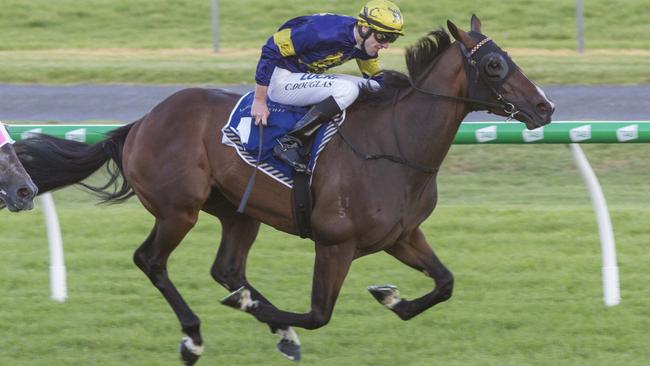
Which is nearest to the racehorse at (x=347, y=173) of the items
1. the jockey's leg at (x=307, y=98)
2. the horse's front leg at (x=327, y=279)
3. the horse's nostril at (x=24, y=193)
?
the horse's front leg at (x=327, y=279)

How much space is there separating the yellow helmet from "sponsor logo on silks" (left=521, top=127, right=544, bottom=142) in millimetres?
1304

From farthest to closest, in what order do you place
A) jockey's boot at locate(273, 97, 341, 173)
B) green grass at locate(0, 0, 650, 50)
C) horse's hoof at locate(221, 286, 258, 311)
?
green grass at locate(0, 0, 650, 50)
horse's hoof at locate(221, 286, 258, 311)
jockey's boot at locate(273, 97, 341, 173)

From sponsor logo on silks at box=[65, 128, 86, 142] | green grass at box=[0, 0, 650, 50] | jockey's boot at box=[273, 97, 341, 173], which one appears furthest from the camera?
green grass at box=[0, 0, 650, 50]

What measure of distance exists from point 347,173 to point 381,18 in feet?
2.48

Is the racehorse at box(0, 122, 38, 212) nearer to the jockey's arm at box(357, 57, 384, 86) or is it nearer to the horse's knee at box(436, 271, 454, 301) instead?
the jockey's arm at box(357, 57, 384, 86)

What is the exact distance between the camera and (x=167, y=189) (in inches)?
233

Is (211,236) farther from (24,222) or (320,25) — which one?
(320,25)

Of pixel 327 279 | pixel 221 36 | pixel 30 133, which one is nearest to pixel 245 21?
pixel 221 36

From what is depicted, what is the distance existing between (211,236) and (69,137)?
149 cm

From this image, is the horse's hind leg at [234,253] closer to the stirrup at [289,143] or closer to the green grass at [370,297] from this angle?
the green grass at [370,297]

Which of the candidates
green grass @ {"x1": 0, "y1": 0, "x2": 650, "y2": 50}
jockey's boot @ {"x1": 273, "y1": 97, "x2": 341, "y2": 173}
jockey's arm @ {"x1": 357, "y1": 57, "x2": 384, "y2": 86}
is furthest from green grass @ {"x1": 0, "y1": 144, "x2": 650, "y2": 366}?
green grass @ {"x1": 0, "y1": 0, "x2": 650, "y2": 50}

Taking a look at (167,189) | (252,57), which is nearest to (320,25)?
(167,189)

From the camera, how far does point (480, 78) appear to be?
5.47 m

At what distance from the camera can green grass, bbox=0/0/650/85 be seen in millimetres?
15484
